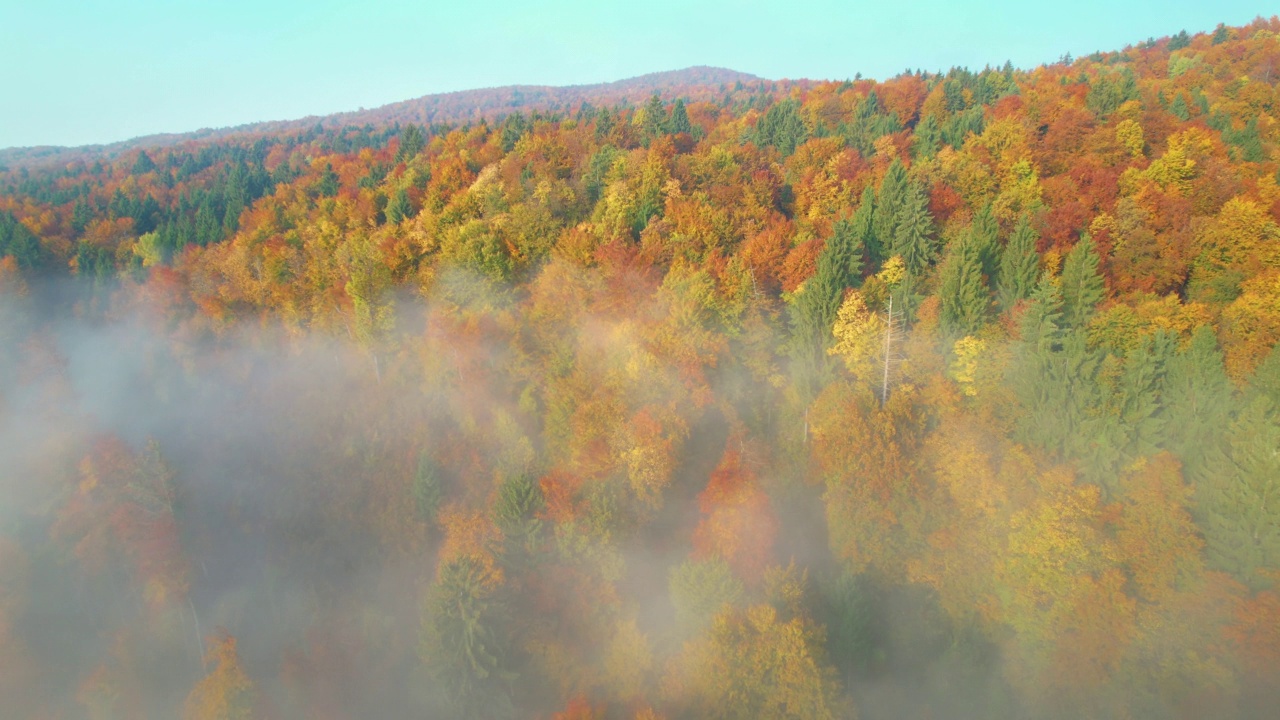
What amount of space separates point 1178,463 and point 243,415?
45711mm

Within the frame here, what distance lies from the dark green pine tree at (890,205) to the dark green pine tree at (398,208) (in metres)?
30.8

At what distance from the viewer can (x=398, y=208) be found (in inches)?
1702

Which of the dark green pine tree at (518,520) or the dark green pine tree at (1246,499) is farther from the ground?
the dark green pine tree at (1246,499)

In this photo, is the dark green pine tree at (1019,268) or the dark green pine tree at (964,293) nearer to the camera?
the dark green pine tree at (964,293)

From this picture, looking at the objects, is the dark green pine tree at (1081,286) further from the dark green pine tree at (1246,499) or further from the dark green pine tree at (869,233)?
the dark green pine tree at (869,233)

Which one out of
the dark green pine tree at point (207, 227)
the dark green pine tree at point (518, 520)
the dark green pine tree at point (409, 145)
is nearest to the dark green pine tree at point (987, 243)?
the dark green pine tree at point (518, 520)

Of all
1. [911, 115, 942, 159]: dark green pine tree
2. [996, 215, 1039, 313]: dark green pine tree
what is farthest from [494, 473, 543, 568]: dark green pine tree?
[911, 115, 942, 159]: dark green pine tree

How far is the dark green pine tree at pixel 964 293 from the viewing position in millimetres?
25047

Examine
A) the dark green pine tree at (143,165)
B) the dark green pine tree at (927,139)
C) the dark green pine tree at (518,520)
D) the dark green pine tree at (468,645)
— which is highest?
the dark green pine tree at (143,165)

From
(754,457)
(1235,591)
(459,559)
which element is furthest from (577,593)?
(1235,591)

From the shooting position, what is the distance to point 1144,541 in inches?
765

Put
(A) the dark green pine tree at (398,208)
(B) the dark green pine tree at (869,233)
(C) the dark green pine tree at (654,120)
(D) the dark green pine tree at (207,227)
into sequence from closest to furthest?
(B) the dark green pine tree at (869,233), (A) the dark green pine tree at (398,208), (D) the dark green pine tree at (207,227), (C) the dark green pine tree at (654,120)

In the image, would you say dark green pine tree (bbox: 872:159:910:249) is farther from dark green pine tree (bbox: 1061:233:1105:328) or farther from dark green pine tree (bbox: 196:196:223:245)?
dark green pine tree (bbox: 196:196:223:245)

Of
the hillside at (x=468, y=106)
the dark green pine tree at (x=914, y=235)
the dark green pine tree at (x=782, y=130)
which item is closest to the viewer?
the dark green pine tree at (x=914, y=235)
